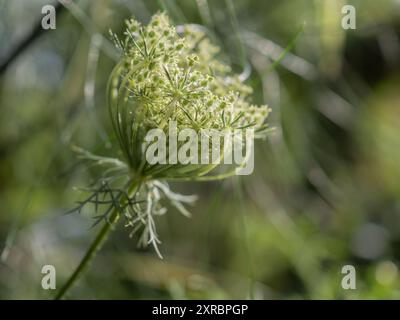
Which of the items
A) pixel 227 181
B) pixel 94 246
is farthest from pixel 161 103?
pixel 227 181

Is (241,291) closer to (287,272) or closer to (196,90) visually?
(287,272)

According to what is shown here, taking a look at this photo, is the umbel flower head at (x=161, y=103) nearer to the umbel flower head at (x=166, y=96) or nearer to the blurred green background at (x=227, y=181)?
the umbel flower head at (x=166, y=96)

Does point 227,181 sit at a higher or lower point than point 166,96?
higher

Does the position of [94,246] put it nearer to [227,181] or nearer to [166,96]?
[166,96]

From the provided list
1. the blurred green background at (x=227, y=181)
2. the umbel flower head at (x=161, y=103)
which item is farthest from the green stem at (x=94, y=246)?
the blurred green background at (x=227, y=181)

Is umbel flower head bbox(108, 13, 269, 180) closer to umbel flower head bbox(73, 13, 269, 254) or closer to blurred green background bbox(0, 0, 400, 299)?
umbel flower head bbox(73, 13, 269, 254)

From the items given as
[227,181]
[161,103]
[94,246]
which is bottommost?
[94,246]
